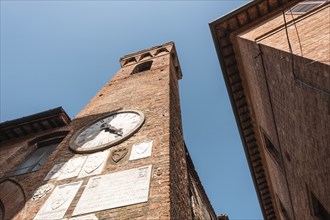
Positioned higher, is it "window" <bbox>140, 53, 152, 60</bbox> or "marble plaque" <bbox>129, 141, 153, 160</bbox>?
"marble plaque" <bbox>129, 141, 153, 160</bbox>

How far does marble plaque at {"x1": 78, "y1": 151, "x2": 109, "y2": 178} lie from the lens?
204 inches

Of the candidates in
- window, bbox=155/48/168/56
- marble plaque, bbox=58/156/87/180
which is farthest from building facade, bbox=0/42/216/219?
window, bbox=155/48/168/56

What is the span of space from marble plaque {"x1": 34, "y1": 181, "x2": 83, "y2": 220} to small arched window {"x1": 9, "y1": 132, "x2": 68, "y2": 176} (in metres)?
3.00

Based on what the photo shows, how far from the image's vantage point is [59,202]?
4715 millimetres

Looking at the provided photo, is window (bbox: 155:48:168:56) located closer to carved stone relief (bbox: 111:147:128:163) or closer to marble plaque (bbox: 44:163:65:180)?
carved stone relief (bbox: 111:147:128:163)

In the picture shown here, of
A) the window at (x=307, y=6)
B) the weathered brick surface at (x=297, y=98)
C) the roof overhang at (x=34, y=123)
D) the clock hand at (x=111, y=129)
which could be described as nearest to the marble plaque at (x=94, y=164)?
the clock hand at (x=111, y=129)

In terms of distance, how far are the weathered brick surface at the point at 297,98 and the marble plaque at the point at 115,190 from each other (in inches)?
106

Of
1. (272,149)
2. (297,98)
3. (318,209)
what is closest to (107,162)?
(297,98)

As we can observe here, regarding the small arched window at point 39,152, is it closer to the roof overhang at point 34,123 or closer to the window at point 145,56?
the roof overhang at point 34,123

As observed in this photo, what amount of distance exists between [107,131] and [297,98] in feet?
12.6

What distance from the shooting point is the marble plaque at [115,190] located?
4262 millimetres

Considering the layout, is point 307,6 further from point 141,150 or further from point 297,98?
point 141,150

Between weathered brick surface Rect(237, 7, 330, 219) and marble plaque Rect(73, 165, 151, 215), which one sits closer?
marble plaque Rect(73, 165, 151, 215)

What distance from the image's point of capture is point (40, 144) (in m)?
9.15
